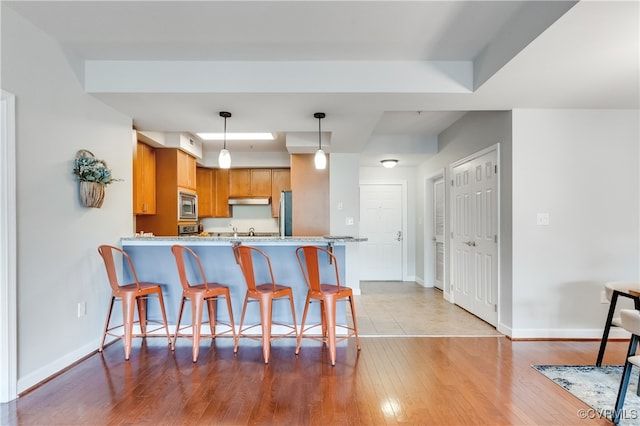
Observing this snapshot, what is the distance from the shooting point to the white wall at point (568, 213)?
3.29m

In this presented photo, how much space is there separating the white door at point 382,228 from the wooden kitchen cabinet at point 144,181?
3.57m

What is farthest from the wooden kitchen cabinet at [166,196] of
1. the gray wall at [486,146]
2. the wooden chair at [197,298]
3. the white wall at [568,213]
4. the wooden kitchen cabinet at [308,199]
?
the white wall at [568,213]

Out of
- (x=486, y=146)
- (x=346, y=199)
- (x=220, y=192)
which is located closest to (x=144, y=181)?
(x=220, y=192)

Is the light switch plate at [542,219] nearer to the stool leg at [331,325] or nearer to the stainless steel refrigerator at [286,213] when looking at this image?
the stool leg at [331,325]

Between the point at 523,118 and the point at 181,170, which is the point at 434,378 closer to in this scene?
the point at 523,118

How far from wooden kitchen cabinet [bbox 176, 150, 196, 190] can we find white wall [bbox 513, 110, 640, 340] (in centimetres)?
432

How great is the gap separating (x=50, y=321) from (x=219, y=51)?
237cm

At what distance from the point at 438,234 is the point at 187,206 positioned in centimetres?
408

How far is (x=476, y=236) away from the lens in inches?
159

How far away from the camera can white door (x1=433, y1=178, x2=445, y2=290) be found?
559cm

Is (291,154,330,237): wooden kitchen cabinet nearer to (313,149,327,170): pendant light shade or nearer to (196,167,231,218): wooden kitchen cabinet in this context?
(196,167,231,218): wooden kitchen cabinet

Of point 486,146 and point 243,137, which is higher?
point 243,137

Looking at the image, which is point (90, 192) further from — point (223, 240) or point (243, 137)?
point (243, 137)

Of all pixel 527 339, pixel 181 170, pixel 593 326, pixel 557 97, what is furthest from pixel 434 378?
pixel 181 170
